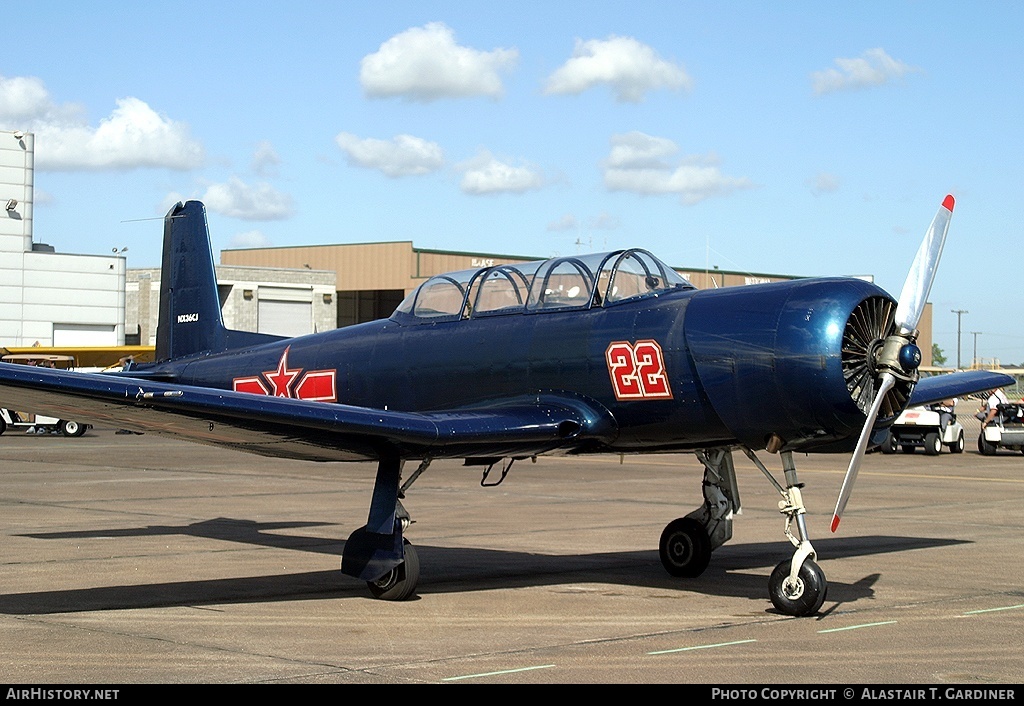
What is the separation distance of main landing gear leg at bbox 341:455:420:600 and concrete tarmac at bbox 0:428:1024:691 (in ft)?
0.64

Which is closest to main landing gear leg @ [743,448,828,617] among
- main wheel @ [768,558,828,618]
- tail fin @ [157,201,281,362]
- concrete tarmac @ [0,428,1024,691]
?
main wheel @ [768,558,828,618]

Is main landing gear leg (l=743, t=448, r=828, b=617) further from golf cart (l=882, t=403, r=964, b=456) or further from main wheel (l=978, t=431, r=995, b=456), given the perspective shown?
main wheel (l=978, t=431, r=995, b=456)

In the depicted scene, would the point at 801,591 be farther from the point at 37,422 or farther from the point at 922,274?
the point at 37,422

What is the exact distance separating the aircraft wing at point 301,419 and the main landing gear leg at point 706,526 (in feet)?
5.63

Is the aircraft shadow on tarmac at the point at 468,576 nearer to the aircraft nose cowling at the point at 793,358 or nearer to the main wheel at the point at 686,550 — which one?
the main wheel at the point at 686,550

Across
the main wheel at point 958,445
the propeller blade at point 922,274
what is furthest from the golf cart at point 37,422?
the propeller blade at point 922,274

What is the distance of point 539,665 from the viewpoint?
700 centimetres

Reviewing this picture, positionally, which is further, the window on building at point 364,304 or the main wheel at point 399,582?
the window on building at point 364,304

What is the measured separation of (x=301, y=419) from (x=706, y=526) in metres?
4.22

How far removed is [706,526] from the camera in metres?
11.2

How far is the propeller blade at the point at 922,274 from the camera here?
28.7 ft

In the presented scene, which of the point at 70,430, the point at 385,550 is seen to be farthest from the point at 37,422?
the point at 385,550

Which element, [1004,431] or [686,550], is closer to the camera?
[686,550]

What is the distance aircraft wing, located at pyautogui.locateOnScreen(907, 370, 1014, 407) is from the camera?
39.7 ft
